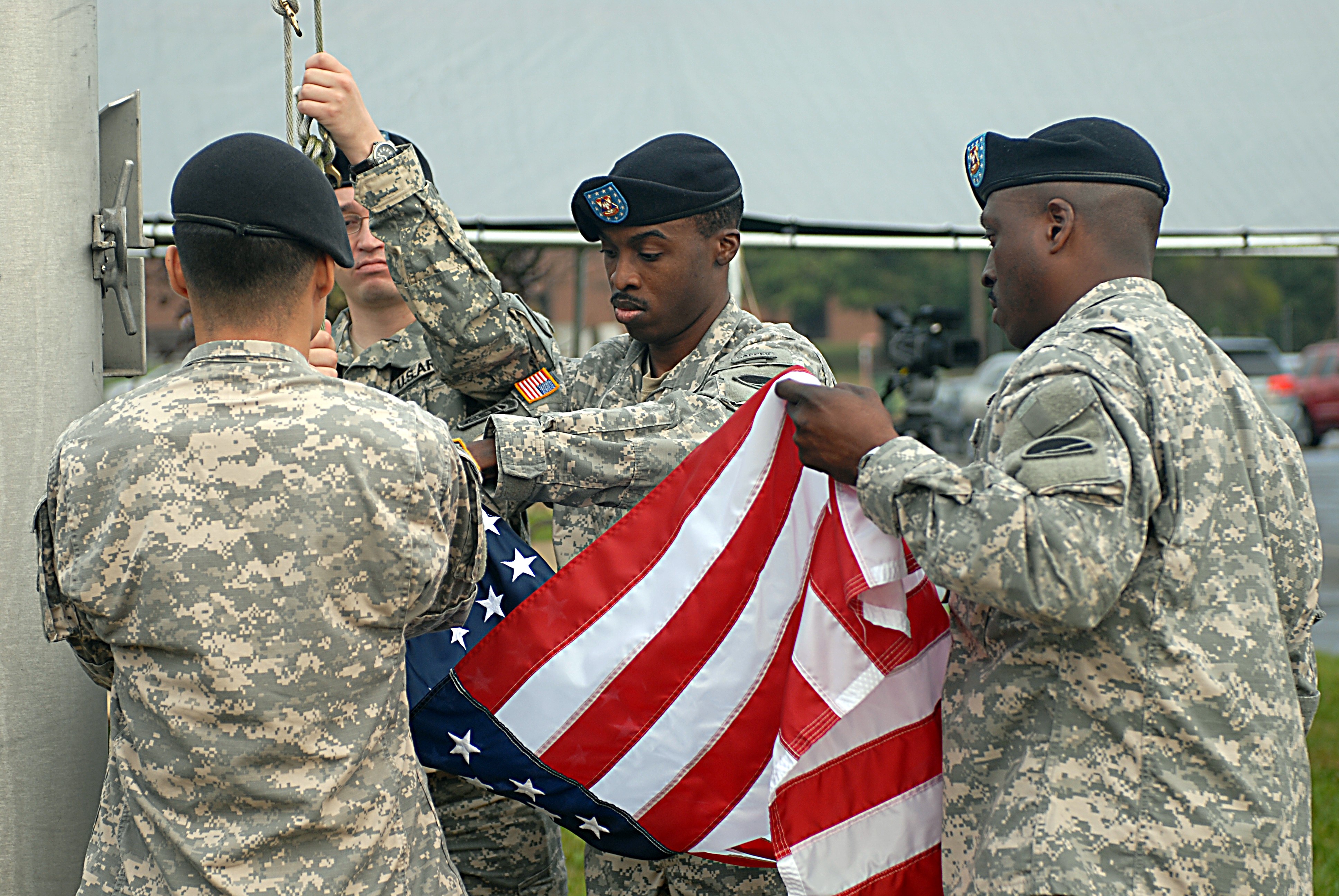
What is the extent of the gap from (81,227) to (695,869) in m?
1.86

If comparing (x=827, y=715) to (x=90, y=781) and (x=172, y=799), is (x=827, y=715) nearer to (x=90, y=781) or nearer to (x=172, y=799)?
(x=172, y=799)

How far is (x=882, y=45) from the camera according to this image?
6.30 metres

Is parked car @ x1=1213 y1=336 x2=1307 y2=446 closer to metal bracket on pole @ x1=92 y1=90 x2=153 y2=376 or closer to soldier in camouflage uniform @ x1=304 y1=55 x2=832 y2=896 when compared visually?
soldier in camouflage uniform @ x1=304 y1=55 x2=832 y2=896

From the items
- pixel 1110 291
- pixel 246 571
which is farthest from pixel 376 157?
pixel 1110 291

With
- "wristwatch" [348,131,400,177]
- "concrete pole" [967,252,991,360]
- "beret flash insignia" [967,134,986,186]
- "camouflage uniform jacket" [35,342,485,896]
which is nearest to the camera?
"camouflage uniform jacket" [35,342,485,896]

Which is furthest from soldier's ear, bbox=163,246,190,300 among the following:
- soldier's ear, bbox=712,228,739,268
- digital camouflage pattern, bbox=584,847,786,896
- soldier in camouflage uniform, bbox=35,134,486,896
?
digital camouflage pattern, bbox=584,847,786,896

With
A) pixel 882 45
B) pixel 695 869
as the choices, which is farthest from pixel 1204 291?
pixel 695 869

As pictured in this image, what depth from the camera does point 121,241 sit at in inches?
101

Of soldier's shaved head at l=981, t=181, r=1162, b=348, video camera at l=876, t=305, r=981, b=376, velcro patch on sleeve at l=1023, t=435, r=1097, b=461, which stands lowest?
video camera at l=876, t=305, r=981, b=376

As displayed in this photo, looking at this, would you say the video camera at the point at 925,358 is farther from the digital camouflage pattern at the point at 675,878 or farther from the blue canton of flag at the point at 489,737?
the blue canton of flag at the point at 489,737

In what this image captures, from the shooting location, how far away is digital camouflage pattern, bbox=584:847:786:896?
276 centimetres

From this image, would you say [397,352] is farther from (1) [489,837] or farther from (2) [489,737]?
(1) [489,837]

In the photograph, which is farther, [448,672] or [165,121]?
[165,121]

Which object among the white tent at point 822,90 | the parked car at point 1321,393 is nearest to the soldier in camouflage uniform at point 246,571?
the white tent at point 822,90
